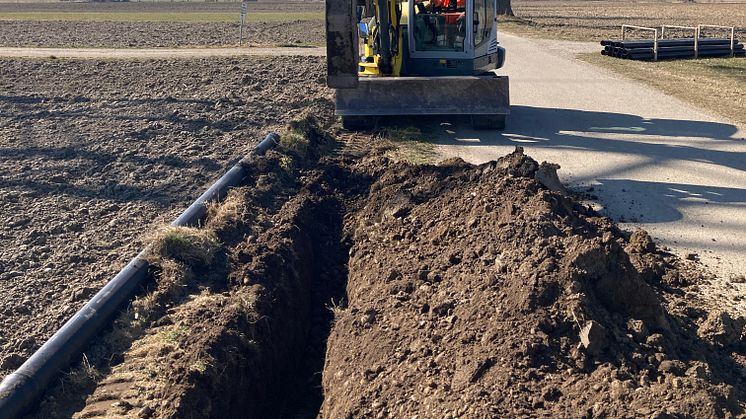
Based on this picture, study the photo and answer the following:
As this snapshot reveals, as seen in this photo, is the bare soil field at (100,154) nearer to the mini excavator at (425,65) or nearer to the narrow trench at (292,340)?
the narrow trench at (292,340)

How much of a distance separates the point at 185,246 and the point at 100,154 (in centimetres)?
486

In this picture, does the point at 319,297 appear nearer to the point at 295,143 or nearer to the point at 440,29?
the point at 295,143

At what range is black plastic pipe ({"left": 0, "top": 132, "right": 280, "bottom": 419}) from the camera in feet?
17.1

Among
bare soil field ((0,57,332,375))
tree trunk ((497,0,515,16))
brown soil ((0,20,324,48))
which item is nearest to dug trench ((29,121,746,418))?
bare soil field ((0,57,332,375))

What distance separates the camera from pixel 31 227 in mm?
8570

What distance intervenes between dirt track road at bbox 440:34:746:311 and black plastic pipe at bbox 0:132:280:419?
4932 millimetres

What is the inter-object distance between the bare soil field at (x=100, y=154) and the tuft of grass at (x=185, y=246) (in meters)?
0.48

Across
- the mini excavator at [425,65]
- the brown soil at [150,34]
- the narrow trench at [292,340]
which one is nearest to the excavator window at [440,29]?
the mini excavator at [425,65]

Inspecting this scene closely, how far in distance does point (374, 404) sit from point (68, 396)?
199 centimetres

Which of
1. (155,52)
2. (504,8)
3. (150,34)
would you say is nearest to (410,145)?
(155,52)

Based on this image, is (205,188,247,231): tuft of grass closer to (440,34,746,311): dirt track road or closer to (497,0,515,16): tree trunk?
(440,34,746,311): dirt track road

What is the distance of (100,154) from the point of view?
11.7 meters

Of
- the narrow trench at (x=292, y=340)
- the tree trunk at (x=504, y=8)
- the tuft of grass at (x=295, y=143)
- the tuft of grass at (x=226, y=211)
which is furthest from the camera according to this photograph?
the tree trunk at (x=504, y=8)

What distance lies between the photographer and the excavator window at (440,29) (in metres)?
14.1
